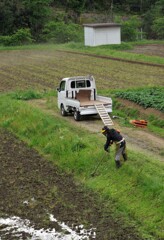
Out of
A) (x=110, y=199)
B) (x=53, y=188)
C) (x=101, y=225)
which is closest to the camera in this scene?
(x=101, y=225)

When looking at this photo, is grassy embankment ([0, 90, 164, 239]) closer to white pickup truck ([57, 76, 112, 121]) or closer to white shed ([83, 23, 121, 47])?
white pickup truck ([57, 76, 112, 121])

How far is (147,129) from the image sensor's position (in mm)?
21672

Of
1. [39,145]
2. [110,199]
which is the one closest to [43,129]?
[39,145]

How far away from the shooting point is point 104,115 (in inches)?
902

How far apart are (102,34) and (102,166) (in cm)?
4821

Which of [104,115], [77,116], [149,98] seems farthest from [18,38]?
[104,115]

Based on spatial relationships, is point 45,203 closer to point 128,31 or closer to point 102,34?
point 102,34

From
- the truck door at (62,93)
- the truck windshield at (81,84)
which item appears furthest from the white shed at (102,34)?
the truck windshield at (81,84)

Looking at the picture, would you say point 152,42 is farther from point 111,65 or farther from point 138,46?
point 111,65

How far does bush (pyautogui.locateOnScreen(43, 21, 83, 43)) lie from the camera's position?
243 feet

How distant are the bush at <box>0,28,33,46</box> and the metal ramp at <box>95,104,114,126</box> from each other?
1950 inches

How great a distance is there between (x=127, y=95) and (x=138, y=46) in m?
40.1

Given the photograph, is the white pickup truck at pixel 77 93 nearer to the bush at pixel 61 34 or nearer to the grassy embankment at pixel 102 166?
the grassy embankment at pixel 102 166

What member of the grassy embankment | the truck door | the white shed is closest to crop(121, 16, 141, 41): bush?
the white shed
